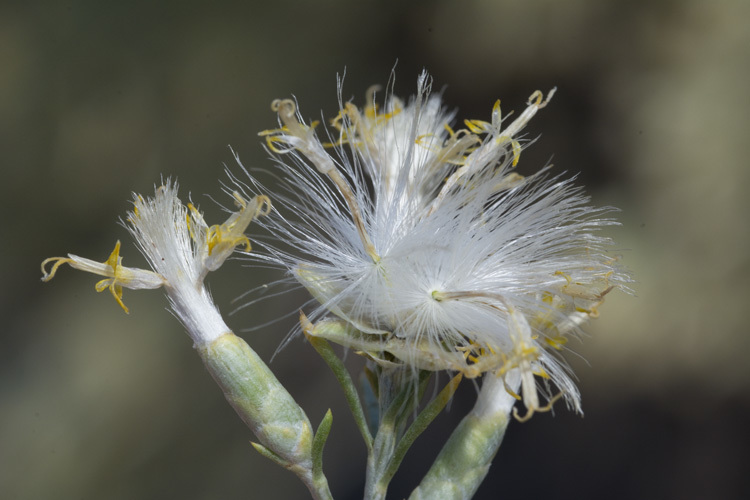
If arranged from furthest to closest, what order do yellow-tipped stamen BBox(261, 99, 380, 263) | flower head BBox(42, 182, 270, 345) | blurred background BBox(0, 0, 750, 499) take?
blurred background BBox(0, 0, 750, 499) < flower head BBox(42, 182, 270, 345) < yellow-tipped stamen BBox(261, 99, 380, 263)

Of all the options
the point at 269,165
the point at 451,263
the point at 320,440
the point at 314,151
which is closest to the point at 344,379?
the point at 320,440

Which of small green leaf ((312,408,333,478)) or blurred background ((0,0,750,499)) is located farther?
blurred background ((0,0,750,499))

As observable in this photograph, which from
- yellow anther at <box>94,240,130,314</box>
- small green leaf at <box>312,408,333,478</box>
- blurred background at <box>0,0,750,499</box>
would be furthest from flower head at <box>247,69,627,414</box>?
blurred background at <box>0,0,750,499</box>

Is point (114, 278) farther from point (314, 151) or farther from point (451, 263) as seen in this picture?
point (451, 263)

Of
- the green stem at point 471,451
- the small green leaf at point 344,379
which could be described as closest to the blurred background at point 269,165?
the green stem at point 471,451

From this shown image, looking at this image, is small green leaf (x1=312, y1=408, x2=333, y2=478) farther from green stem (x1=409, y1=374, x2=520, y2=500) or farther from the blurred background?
the blurred background
